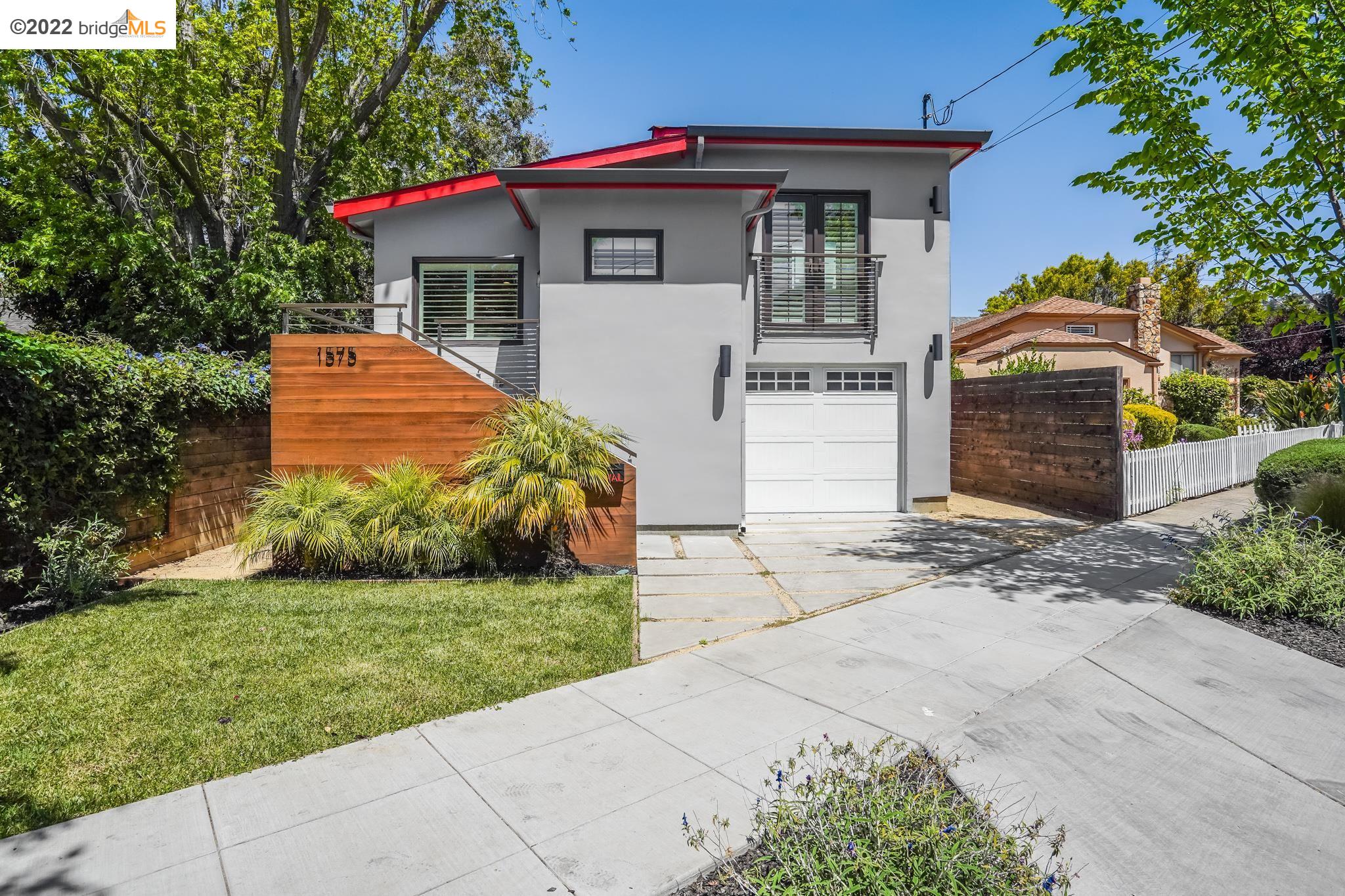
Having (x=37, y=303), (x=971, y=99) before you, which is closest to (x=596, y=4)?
(x=971, y=99)

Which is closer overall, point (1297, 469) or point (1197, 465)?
point (1297, 469)

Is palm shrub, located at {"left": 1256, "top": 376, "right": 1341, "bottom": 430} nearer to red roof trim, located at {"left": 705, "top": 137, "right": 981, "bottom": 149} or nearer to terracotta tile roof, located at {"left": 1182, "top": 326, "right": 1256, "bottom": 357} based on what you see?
red roof trim, located at {"left": 705, "top": 137, "right": 981, "bottom": 149}

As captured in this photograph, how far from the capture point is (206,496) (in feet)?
28.7

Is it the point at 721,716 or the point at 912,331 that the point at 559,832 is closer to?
A: the point at 721,716

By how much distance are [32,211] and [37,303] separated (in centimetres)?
243

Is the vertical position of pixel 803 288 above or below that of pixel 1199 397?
above

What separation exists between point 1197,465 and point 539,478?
1178 cm

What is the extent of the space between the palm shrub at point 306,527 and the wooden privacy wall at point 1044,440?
409 inches

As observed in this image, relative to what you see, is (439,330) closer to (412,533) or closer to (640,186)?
(640,186)

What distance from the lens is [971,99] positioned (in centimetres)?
1483

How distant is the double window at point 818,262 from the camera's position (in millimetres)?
11320

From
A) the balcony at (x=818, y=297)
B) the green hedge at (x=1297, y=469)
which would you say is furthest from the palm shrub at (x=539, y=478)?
the green hedge at (x=1297, y=469)

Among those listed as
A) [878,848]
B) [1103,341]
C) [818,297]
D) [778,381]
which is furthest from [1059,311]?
[878,848]

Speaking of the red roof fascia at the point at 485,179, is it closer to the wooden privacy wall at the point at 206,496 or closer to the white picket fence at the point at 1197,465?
the wooden privacy wall at the point at 206,496
